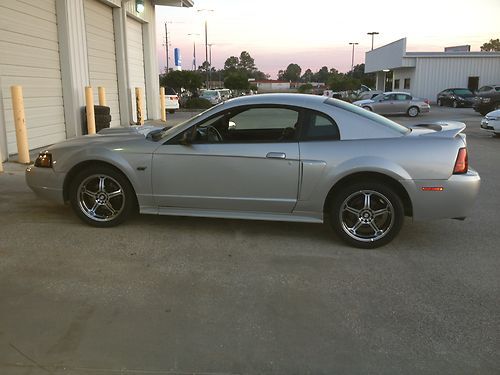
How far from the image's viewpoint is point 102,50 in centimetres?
1501

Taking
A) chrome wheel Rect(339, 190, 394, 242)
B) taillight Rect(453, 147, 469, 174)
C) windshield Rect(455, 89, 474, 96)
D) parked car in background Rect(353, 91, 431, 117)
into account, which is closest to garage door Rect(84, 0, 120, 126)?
chrome wheel Rect(339, 190, 394, 242)

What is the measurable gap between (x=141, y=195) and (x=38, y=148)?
6.98 metres

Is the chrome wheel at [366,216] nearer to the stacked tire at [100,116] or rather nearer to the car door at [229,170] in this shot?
the car door at [229,170]

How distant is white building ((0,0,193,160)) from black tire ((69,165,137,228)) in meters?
4.58

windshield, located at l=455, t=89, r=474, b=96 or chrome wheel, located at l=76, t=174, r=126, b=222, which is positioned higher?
windshield, located at l=455, t=89, r=474, b=96

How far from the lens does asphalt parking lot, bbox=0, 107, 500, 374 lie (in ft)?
9.96

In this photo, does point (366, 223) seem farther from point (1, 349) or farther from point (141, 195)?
point (1, 349)

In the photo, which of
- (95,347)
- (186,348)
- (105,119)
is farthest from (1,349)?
(105,119)

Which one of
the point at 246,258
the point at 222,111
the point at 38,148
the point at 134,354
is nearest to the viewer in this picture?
the point at 134,354

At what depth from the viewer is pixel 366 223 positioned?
4.98 meters

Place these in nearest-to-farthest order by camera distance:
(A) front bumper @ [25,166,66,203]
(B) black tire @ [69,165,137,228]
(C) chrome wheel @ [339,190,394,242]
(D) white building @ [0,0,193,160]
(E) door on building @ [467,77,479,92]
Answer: (C) chrome wheel @ [339,190,394,242]
(B) black tire @ [69,165,137,228]
(A) front bumper @ [25,166,66,203]
(D) white building @ [0,0,193,160]
(E) door on building @ [467,77,479,92]

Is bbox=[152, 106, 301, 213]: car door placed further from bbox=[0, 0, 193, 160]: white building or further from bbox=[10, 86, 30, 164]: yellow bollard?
bbox=[0, 0, 193, 160]: white building

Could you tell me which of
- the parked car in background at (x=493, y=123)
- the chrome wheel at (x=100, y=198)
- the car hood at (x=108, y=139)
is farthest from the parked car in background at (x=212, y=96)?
the chrome wheel at (x=100, y=198)

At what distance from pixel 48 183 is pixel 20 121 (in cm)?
420
